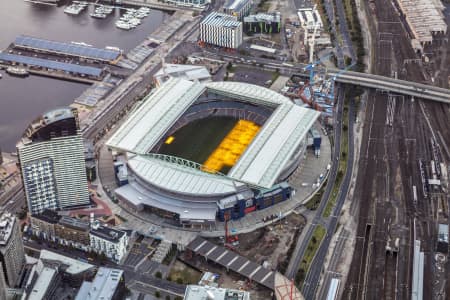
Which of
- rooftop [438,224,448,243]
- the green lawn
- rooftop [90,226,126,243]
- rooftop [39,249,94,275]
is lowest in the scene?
rooftop [39,249,94,275]

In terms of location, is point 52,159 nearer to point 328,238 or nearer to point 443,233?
point 328,238

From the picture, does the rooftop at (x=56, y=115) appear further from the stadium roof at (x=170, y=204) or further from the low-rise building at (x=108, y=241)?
the low-rise building at (x=108, y=241)

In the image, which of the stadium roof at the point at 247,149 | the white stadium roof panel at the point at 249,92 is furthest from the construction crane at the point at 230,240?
the white stadium roof panel at the point at 249,92

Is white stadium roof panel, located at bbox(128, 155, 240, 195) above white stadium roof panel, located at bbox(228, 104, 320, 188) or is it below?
below

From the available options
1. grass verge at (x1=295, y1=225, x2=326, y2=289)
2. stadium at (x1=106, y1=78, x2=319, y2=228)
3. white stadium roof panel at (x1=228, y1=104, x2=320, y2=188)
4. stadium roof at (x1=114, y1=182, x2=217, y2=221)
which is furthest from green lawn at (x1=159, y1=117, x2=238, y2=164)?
grass verge at (x1=295, y1=225, x2=326, y2=289)

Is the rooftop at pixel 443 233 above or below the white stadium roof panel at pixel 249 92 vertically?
below

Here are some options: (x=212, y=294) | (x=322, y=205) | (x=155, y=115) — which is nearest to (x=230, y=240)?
(x=322, y=205)

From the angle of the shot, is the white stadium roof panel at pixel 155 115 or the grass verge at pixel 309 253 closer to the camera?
the grass verge at pixel 309 253

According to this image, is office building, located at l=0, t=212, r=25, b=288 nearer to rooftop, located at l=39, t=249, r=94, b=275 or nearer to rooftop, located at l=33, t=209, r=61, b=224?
rooftop, located at l=39, t=249, r=94, b=275
